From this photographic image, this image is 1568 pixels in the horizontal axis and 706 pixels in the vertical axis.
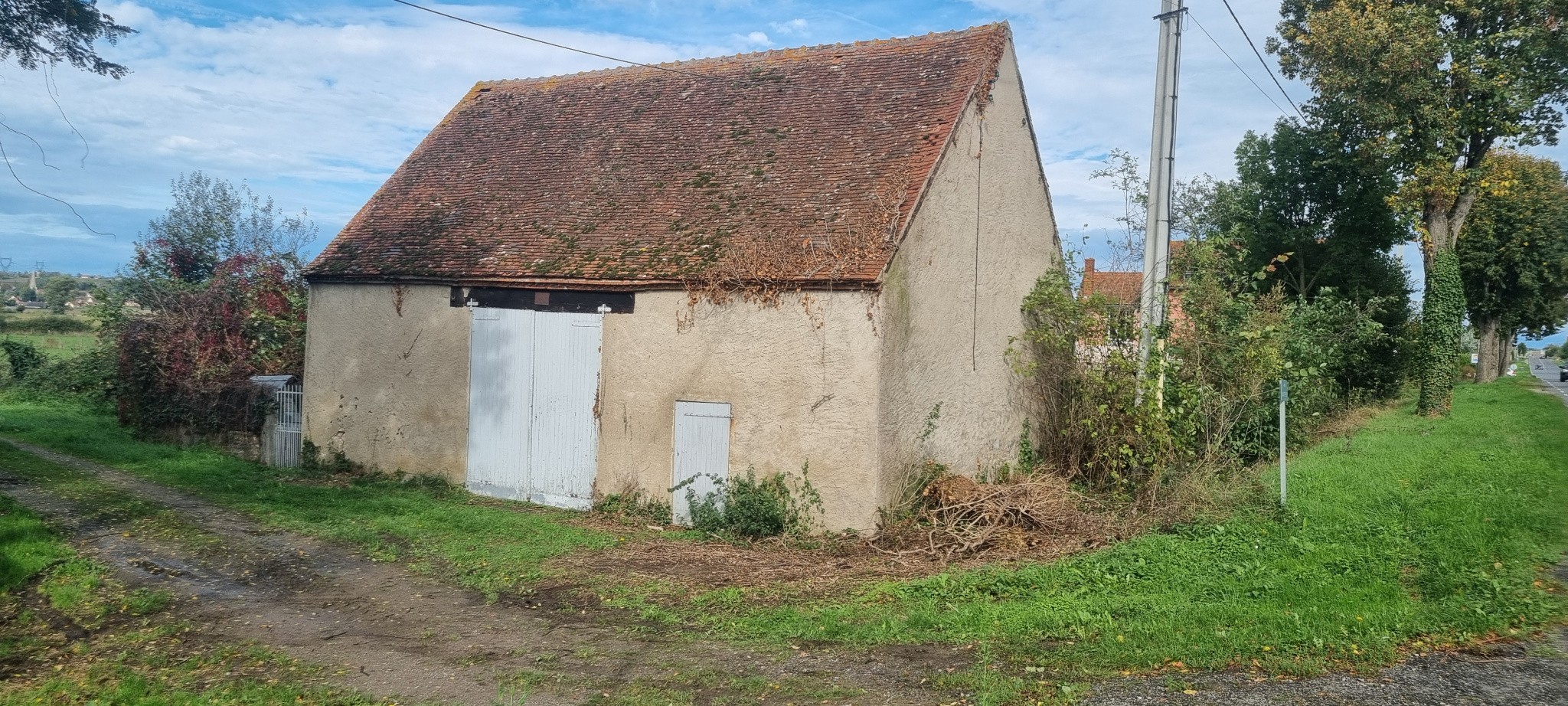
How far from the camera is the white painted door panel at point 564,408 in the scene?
12.6m

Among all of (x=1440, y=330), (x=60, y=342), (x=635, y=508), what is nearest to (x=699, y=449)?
(x=635, y=508)

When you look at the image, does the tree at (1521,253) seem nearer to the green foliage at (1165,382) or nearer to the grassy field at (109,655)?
the green foliage at (1165,382)

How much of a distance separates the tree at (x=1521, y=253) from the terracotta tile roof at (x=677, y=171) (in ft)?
88.1

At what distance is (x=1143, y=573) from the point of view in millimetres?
8414

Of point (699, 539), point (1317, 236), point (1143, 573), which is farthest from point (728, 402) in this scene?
point (1317, 236)

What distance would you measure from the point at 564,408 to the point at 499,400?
3.88 feet

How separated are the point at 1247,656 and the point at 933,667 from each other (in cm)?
201

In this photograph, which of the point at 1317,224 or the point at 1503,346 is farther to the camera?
the point at 1503,346

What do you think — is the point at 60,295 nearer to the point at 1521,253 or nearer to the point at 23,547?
the point at 23,547

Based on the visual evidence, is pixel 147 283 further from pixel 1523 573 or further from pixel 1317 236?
pixel 1317 236

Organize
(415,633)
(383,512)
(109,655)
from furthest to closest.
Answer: (383,512)
(415,633)
(109,655)

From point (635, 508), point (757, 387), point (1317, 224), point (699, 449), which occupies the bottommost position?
point (635, 508)

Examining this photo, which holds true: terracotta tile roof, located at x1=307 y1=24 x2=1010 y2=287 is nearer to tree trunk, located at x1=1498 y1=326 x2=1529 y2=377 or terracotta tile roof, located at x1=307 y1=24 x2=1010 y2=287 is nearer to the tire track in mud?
the tire track in mud

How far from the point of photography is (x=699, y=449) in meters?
11.7
